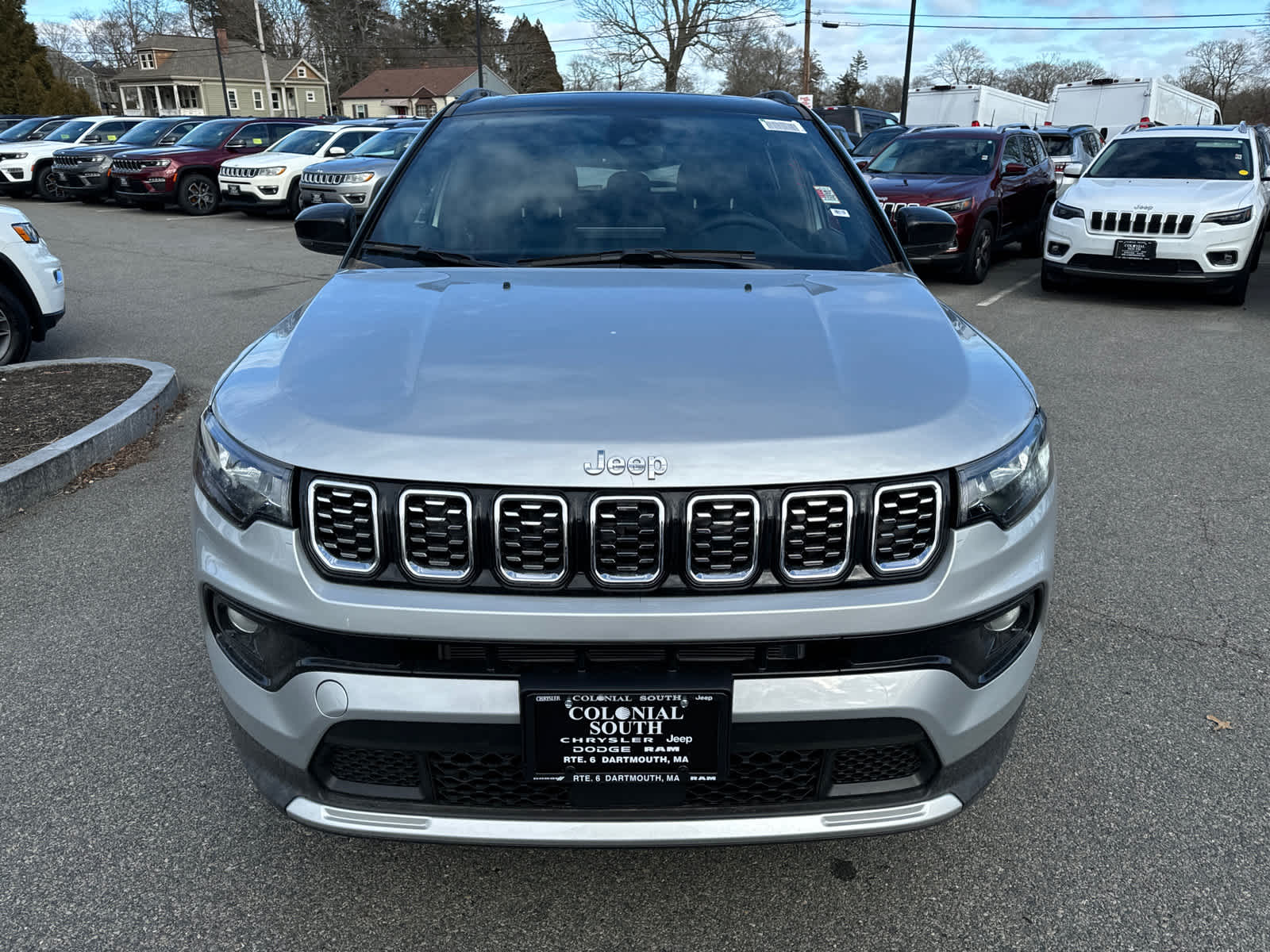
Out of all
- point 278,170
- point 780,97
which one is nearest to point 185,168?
point 278,170

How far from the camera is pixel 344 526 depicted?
5.94 ft

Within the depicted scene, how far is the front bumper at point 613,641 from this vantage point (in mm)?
1751

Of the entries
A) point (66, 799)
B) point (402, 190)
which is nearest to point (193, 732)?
point (66, 799)

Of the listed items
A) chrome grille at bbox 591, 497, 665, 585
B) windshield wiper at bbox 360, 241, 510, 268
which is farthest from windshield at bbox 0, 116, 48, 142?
chrome grille at bbox 591, 497, 665, 585

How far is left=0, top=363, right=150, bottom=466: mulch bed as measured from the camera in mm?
5238

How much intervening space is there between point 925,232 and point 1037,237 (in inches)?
463

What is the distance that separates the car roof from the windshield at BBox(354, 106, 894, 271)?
5 centimetres

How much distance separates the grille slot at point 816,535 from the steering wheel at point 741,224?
1.46 meters

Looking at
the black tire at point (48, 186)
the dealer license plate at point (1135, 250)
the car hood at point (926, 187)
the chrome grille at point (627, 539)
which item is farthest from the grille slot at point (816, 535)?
the black tire at point (48, 186)

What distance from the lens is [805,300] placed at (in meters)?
2.46

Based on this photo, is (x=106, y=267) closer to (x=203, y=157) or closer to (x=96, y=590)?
(x=203, y=157)

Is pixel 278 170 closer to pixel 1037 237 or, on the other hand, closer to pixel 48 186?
pixel 48 186

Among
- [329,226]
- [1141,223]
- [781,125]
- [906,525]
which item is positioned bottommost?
[1141,223]

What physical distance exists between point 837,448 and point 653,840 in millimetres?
812
